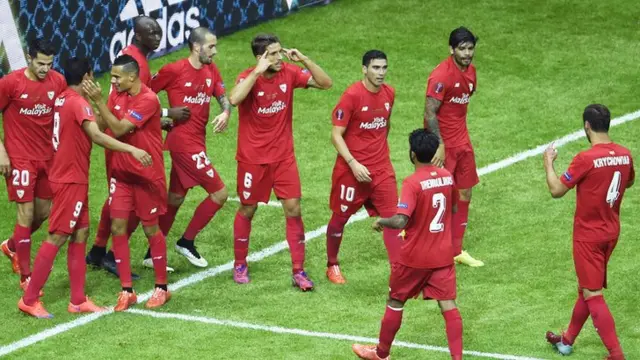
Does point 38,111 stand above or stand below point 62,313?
above

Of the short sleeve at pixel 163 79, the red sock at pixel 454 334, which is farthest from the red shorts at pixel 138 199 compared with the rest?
the red sock at pixel 454 334

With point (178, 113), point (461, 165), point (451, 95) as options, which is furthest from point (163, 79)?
point (461, 165)

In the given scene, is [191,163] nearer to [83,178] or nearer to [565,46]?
[83,178]

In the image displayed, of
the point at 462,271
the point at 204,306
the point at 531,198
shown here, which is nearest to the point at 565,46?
the point at 531,198

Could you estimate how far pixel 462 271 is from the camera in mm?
15219

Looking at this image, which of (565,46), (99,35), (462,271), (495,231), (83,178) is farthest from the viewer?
(565,46)

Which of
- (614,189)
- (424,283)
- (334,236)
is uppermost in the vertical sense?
(614,189)

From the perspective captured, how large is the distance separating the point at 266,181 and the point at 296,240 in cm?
64

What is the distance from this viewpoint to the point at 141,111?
544 inches

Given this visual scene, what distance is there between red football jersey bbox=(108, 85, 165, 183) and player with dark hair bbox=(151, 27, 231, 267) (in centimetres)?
95

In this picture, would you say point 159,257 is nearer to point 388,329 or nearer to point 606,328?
point 388,329

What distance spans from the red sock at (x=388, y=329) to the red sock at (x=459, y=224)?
2969mm

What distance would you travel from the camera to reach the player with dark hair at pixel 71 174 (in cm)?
1362

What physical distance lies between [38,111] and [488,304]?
4.52m
